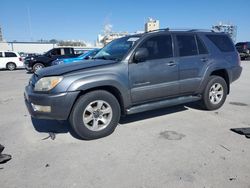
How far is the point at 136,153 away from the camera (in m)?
3.34

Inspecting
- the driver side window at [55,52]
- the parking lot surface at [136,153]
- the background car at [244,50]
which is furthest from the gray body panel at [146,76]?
the background car at [244,50]

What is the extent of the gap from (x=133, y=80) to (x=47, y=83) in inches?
58.2

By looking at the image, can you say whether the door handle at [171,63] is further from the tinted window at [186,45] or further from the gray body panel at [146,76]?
the tinted window at [186,45]

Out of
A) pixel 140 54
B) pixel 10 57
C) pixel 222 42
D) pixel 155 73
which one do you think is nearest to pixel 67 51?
pixel 10 57

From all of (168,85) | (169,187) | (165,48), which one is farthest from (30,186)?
(165,48)

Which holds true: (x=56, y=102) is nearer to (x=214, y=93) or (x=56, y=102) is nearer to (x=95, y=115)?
(x=95, y=115)

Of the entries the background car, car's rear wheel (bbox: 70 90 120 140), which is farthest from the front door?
the background car

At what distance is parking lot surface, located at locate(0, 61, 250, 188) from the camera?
269 centimetres

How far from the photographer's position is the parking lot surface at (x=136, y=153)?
8.82 feet

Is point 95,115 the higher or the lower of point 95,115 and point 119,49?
the lower

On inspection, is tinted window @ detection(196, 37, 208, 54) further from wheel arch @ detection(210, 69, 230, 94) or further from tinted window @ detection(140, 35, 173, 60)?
tinted window @ detection(140, 35, 173, 60)

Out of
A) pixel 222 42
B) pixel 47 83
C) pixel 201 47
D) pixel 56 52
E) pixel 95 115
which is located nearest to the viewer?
pixel 47 83

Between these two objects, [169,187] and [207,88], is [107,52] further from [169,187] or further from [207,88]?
[169,187]

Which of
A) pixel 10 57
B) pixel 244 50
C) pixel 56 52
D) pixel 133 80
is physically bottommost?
pixel 133 80
